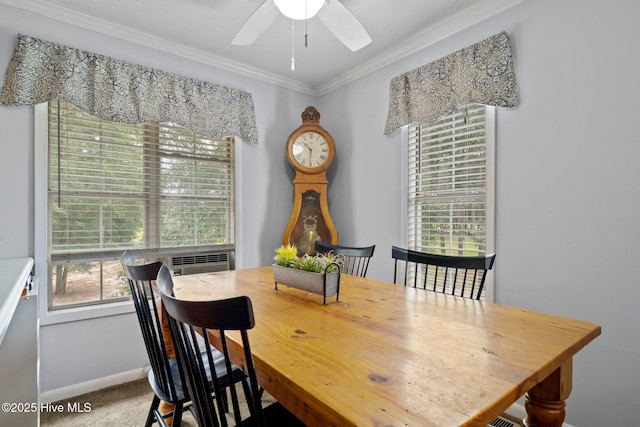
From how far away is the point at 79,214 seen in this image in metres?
2.38

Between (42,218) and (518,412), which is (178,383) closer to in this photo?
(42,218)

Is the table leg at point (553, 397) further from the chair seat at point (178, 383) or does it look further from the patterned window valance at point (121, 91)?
Answer: the patterned window valance at point (121, 91)

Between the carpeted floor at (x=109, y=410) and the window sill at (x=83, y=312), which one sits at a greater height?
the window sill at (x=83, y=312)

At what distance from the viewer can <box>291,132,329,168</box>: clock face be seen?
10.5 ft

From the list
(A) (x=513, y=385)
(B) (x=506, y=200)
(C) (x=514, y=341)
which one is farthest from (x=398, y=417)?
(B) (x=506, y=200)

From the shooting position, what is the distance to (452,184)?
2.45 metres

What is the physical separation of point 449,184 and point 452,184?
24 mm

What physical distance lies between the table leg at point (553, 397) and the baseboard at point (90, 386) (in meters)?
2.57

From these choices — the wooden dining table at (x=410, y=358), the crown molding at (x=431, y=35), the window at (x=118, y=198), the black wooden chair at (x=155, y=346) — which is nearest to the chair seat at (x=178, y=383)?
the black wooden chair at (x=155, y=346)

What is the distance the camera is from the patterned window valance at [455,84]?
2084 millimetres

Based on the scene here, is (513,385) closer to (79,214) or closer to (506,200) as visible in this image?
(506,200)

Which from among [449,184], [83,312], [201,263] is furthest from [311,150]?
[83,312]

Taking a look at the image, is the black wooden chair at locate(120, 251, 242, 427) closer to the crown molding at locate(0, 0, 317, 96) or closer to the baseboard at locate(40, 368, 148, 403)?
the baseboard at locate(40, 368, 148, 403)

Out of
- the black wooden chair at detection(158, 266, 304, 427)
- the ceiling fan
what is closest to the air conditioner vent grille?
the ceiling fan
